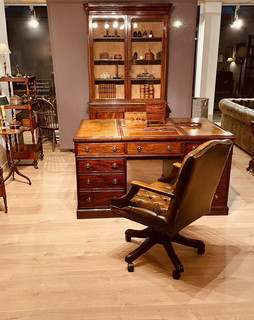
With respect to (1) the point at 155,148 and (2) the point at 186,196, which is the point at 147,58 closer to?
(1) the point at 155,148

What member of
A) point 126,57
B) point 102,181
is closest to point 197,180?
point 102,181

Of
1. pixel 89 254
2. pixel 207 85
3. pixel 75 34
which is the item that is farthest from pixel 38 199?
pixel 207 85

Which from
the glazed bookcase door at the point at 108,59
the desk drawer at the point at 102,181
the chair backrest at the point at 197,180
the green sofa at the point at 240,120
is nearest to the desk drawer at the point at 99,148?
the desk drawer at the point at 102,181

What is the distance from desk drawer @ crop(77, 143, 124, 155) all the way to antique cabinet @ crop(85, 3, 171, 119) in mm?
2181

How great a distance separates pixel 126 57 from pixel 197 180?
3.51m

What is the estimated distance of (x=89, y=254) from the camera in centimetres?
281

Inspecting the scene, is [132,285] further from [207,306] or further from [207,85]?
[207,85]

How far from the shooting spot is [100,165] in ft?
10.7

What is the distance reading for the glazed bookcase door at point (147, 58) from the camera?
5.22 meters

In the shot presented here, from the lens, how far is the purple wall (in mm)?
5184

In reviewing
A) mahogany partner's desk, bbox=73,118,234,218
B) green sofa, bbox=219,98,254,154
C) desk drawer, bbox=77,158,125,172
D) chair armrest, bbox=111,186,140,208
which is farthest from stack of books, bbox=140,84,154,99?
chair armrest, bbox=111,186,140,208

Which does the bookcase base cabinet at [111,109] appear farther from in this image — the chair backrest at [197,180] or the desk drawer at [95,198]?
the chair backrest at [197,180]

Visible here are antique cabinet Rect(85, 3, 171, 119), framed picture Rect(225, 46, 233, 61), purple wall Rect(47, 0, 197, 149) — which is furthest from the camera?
framed picture Rect(225, 46, 233, 61)

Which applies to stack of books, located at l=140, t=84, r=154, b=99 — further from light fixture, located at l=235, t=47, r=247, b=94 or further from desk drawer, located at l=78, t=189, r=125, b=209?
light fixture, located at l=235, t=47, r=247, b=94
